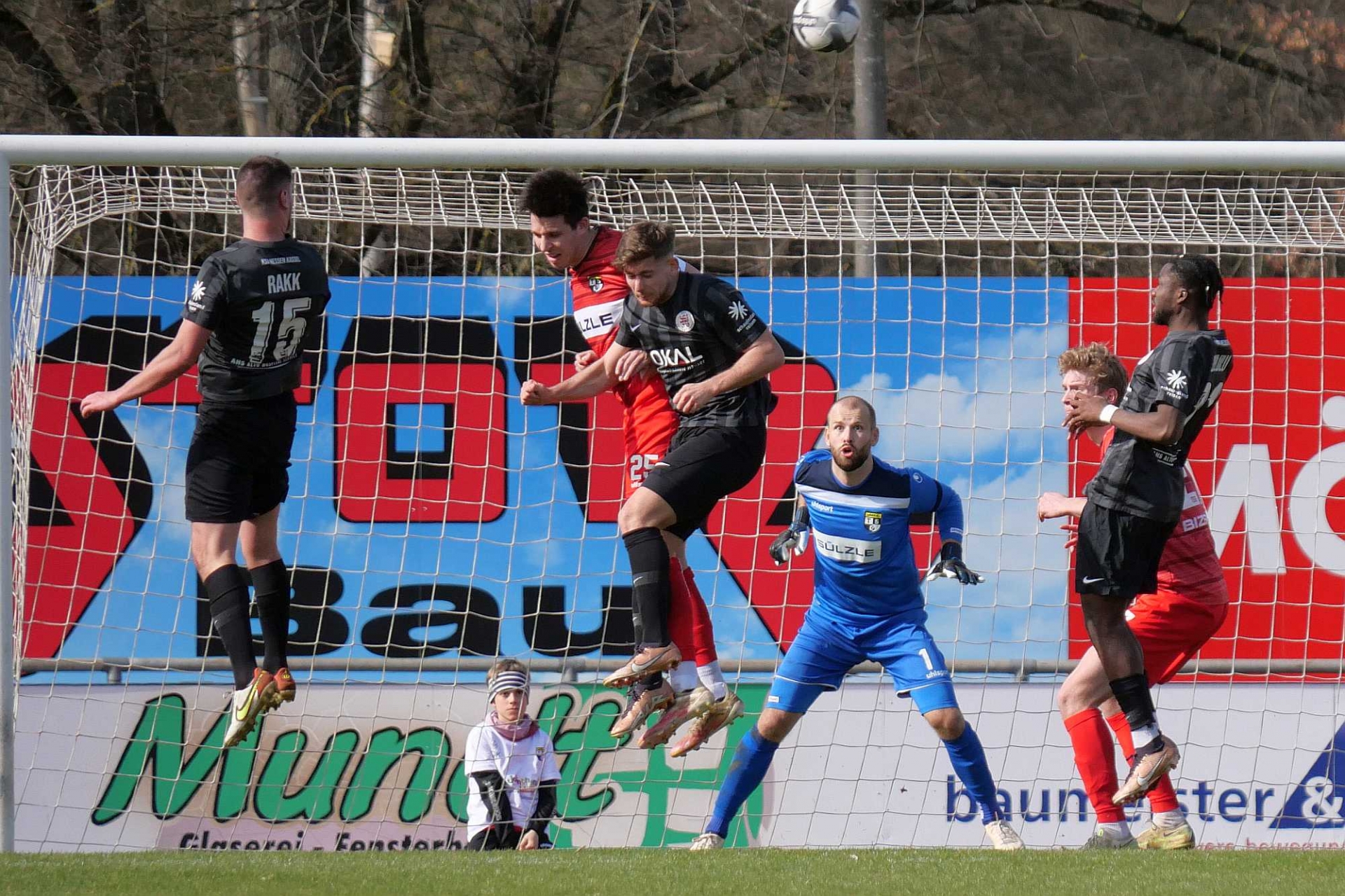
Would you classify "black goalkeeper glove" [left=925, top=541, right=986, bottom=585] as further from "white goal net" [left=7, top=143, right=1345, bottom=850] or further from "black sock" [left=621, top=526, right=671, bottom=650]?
"white goal net" [left=7, top=143, right=1345, bottom=850]

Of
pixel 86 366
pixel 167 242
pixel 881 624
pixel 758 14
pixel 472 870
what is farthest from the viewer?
pixel 758 14

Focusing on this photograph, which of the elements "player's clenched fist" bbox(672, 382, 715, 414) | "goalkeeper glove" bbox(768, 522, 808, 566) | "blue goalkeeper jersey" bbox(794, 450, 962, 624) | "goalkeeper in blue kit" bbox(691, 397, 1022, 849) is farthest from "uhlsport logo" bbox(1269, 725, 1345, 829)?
"player's clenched fist" bbox(672, 382, 715, 414)

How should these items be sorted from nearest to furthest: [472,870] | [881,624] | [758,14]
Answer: [472,870] → [881,624] → [758,14]

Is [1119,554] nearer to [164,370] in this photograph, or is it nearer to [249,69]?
[164,370]

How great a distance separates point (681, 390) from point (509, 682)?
231 cm

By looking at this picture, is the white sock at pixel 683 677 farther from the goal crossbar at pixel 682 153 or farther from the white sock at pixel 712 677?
the goal crossbar at pixel 682 153

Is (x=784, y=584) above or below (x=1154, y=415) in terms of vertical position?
below

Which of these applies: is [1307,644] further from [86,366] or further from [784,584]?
[86,366]

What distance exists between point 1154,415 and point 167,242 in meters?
6.79

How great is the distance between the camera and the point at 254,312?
504 centimetres

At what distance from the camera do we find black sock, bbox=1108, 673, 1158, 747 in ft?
16.0

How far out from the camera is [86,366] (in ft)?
24.4

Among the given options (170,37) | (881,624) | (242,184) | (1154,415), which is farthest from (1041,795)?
(170,37)

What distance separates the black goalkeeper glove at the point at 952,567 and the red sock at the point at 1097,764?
0.71 m
